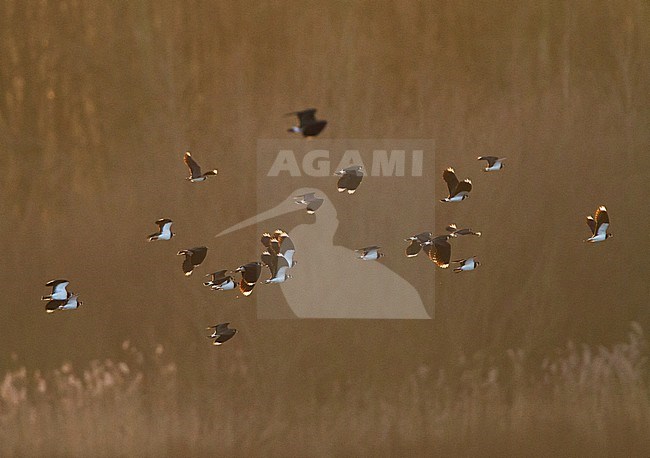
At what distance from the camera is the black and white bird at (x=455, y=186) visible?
3.40m

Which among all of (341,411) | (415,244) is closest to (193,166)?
(415,244)

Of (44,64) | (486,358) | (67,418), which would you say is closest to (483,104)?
(486,358)

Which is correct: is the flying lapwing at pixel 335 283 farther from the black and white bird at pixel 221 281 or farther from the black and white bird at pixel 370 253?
the black and white bird at pixel 221 281

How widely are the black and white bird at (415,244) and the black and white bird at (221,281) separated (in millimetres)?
821

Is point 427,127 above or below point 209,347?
above

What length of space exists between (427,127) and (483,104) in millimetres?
275

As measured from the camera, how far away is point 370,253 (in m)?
3.45

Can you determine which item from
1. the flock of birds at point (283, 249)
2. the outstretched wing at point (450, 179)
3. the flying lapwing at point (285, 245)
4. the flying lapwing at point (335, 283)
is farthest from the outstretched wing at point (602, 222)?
the flying lapwing at point (285, 245)

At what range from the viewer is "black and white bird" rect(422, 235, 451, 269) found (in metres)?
3.34

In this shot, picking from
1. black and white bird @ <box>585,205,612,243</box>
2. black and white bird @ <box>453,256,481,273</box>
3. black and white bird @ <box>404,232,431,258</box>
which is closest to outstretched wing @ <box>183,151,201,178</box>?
black and white bird @ <box>404,232,431,258</box>

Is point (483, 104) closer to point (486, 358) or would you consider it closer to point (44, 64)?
point (486, 358)

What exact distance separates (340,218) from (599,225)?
1.17m

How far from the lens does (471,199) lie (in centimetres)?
349

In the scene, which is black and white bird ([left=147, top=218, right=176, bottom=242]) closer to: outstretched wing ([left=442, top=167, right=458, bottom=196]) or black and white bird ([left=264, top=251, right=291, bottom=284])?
black and white bird ([left=264, top=251, right=291, bottom=284])
